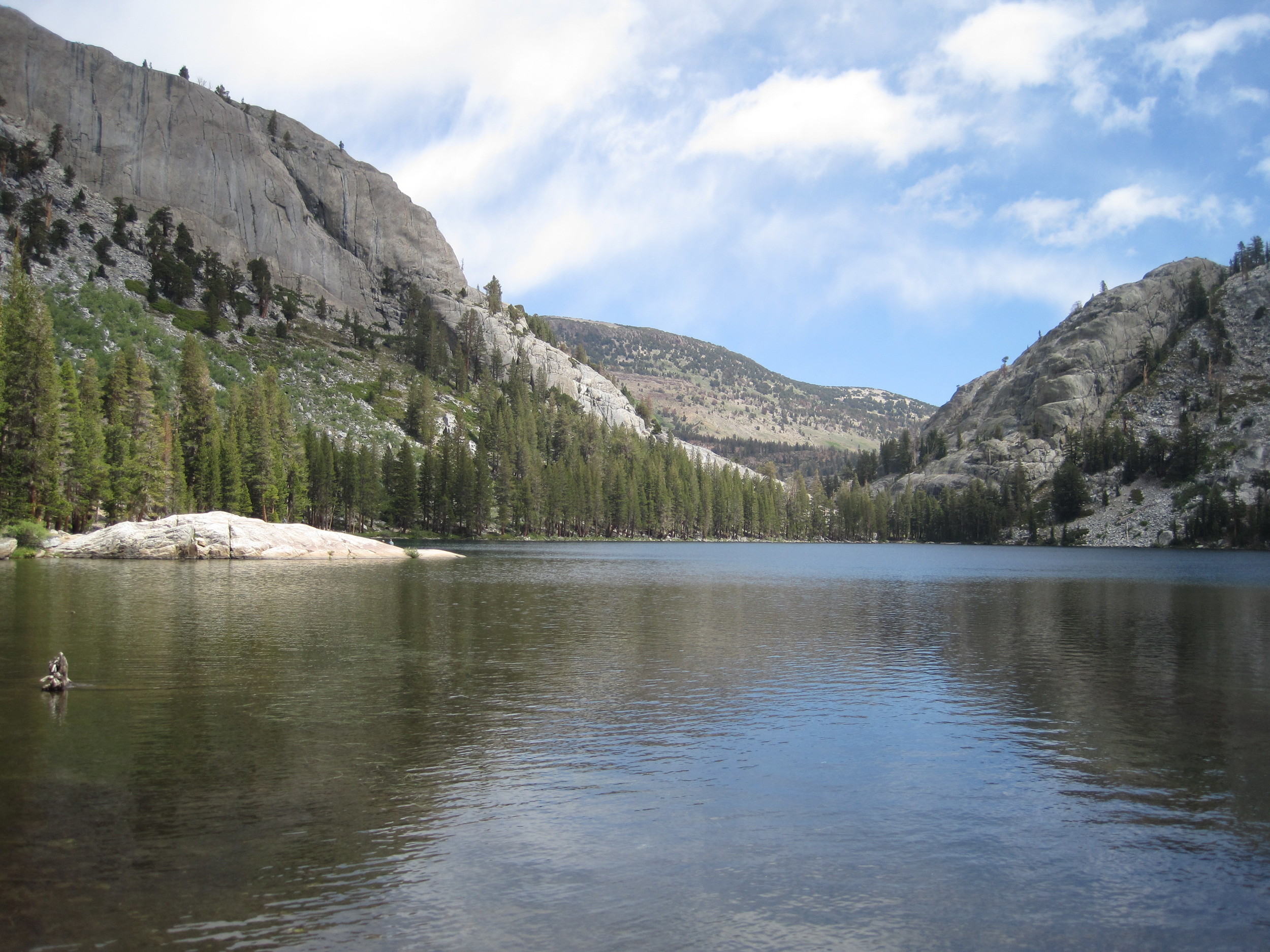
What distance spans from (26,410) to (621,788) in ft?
270

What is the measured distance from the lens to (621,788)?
17453 mm

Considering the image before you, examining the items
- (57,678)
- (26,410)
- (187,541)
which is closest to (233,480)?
(187,541)

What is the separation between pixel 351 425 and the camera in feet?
598

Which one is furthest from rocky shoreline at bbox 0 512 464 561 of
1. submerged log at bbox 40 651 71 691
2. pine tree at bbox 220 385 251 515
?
submerged log at bbox 40 651 71 691

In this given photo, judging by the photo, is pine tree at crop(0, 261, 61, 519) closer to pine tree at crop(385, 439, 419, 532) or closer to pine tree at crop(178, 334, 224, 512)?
pine tree at crop(178, 334, 224, 512)

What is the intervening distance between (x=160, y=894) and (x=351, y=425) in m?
181

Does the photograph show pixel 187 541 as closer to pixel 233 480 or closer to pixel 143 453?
pixel 143 453

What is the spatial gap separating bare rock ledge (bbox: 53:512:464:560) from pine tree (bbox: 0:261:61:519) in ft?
20.4

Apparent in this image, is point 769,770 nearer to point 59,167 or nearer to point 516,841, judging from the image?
point 516,841


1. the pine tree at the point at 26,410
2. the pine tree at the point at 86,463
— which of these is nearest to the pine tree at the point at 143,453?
the pine tree at the point at 86,463

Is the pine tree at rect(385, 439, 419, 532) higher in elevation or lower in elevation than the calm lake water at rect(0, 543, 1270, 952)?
higher

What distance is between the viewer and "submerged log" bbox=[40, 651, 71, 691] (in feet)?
79.5

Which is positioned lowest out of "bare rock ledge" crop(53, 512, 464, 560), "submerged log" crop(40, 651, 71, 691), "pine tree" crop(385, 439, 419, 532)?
"submerged log" crop(40, 651, 71, 691)

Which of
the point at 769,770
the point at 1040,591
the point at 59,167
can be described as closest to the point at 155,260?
the point at 59,167
